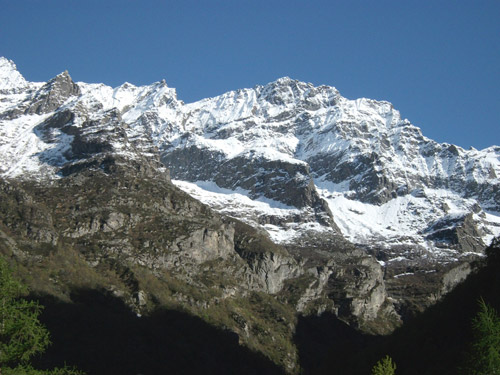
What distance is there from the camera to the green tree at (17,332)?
134 ft

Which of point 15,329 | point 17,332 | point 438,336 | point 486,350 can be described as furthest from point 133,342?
point 486,350

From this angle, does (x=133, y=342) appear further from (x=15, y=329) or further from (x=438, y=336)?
(x=15, y=329)

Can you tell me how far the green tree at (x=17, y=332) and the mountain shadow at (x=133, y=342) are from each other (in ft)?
316

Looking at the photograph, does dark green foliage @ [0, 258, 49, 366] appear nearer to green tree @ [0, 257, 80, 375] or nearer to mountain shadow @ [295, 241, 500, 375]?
green tree @ [0, 257, 80, 375]

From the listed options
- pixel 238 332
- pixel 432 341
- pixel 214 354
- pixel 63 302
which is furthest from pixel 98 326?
pixel 432 341

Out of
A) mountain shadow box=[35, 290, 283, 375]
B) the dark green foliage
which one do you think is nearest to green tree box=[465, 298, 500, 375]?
the dark green foliage

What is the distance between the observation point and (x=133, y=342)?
6452 inches

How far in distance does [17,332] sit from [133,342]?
127 meters

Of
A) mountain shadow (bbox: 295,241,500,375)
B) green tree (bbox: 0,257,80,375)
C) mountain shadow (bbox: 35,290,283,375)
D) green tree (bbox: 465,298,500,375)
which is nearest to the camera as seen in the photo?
green tree (bbox: 0,257,80,375)

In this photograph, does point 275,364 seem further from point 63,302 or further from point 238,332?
point 63,302

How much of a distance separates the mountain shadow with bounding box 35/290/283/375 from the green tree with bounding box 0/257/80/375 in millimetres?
96427

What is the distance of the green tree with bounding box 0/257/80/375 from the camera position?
4097cm

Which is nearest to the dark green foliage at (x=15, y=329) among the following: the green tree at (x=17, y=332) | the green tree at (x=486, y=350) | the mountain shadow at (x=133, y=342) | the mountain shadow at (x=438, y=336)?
the green tree at (x=17, y=332)

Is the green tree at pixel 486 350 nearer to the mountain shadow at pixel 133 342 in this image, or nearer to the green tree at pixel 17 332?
the green tree at pixel 17 332
